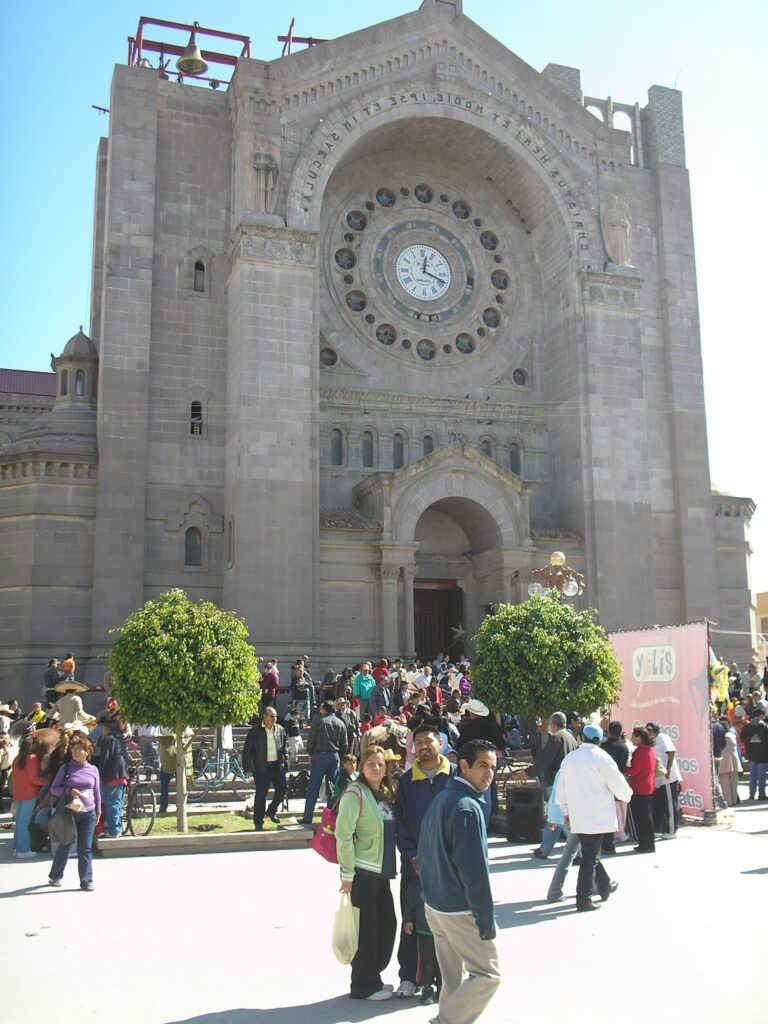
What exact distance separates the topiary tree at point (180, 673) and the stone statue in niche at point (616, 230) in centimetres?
2268

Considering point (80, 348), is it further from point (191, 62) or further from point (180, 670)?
point (180, 670)

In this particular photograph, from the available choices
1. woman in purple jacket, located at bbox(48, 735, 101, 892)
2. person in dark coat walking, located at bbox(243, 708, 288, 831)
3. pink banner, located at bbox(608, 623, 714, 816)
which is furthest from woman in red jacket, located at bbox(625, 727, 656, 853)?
woman in purple jacket, located at bbox(48, 735, 101, 892)

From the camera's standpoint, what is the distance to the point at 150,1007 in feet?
25.0

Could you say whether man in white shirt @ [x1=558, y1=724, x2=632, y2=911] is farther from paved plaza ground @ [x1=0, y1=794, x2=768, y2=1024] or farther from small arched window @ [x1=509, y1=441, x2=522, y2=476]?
small arched window @ [x1=509, y1=441, x2=522, y2=476]

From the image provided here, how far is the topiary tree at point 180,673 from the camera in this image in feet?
52.1

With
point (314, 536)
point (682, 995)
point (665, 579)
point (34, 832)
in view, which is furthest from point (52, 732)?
point (665, 579)

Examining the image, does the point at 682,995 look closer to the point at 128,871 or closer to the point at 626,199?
the point at 128,871

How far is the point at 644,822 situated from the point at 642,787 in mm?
456

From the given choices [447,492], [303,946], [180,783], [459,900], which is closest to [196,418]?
[447,492]

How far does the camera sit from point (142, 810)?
17094 mm

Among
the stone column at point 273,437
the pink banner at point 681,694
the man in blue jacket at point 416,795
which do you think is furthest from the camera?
the stone column at point 273,437

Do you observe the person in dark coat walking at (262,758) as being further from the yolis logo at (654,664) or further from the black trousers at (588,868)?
the yolis logo at (654,664)

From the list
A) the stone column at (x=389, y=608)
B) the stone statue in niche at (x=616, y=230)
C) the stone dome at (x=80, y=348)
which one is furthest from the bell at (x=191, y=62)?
the stone column at (x=389, y=608)

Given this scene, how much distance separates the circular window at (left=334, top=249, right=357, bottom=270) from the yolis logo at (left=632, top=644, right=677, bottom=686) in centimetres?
1904
